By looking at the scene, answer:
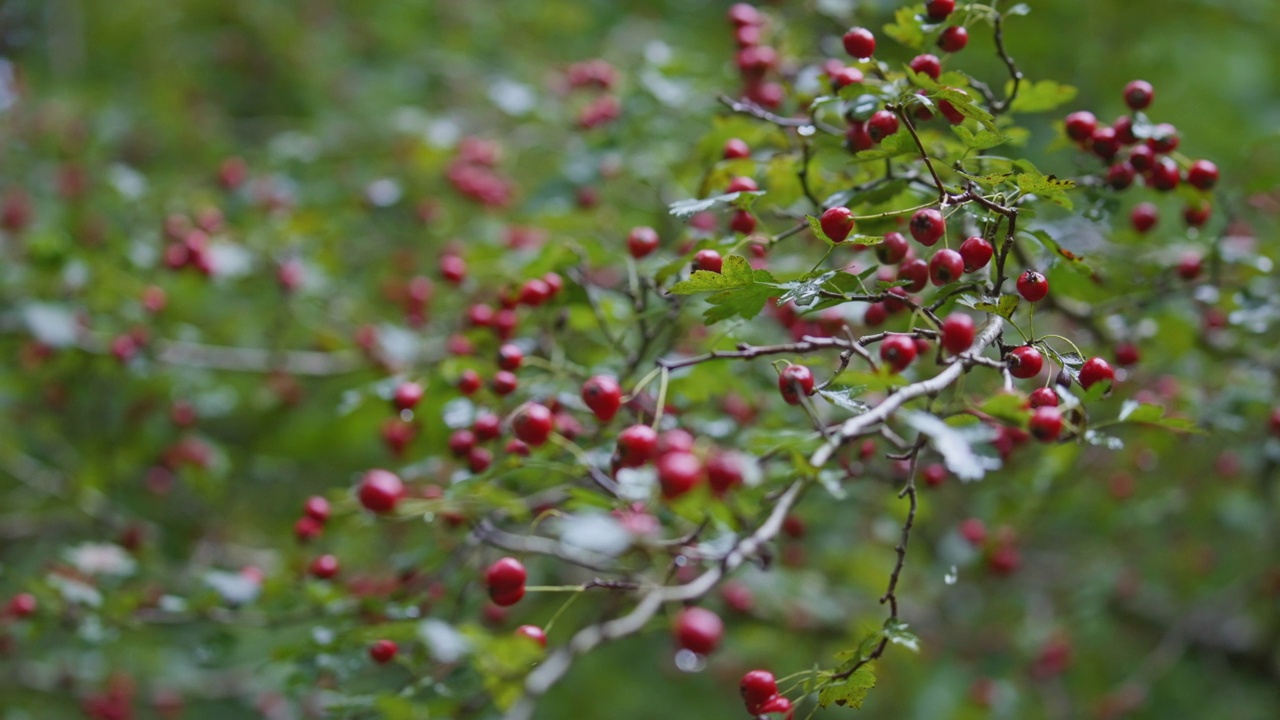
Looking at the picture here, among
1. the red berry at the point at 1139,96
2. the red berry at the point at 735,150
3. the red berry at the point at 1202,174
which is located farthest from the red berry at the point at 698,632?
the red berry at the point at 1202,174

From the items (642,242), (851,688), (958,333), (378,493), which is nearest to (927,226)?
(958,333)

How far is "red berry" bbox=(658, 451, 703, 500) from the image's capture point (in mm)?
1210

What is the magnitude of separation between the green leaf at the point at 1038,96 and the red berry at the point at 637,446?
1.30 m

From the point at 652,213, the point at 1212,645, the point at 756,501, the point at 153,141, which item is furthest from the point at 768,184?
the point at 153,141

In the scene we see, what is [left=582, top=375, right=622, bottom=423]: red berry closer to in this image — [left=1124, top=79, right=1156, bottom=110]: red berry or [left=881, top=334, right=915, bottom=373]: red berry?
[left=881, top=334, right=915, bottom=373]: red berry

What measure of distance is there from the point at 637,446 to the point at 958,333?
20.4 inches

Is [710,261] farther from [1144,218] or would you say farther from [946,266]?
[1144,218]

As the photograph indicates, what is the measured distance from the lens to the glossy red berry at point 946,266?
1594 mm

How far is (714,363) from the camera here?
7.38 ft

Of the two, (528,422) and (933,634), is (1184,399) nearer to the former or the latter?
(933,634)

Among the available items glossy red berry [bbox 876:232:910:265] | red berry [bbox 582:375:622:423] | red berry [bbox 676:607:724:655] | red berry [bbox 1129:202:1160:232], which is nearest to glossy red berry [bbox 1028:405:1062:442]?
glossy red berry [bbox 876:232:910:265]

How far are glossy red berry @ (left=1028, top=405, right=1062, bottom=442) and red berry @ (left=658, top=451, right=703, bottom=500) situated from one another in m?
0.59

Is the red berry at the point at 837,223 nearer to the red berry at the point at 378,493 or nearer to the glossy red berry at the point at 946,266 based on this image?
the glossy red berry at the point at 946,266

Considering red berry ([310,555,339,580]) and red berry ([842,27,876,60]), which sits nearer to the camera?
red berry ([842,27,876,60])
